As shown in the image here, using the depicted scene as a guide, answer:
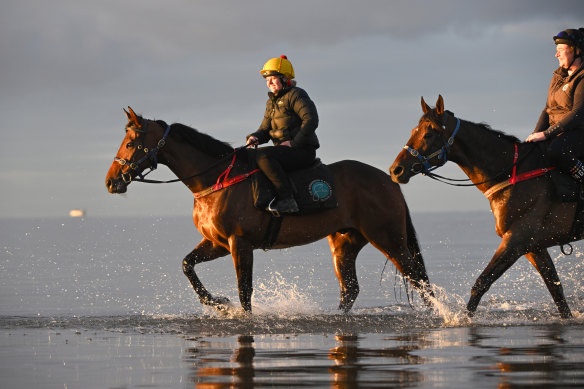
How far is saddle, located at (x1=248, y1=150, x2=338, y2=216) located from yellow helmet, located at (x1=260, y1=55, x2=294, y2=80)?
1019mm

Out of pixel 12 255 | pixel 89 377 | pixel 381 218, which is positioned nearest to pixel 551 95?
pixel 381 218

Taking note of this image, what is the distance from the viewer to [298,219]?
41.3 feet

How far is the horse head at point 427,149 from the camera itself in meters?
11.4

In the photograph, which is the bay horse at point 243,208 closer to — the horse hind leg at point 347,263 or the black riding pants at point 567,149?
the horse hind leg at point 347,263

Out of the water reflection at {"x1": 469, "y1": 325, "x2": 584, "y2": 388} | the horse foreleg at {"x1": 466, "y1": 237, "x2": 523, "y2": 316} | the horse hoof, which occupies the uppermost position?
the horse foreleg at {"x1": 466, "y1": 237, "x2": 523, "y2": 316}

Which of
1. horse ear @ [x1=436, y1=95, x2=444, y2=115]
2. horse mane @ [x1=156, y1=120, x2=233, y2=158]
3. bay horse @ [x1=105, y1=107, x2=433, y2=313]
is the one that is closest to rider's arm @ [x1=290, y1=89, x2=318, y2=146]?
bay horse @ [x1=105, y1=107, x2=433, y2=313]

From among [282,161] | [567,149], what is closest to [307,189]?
[282,161]

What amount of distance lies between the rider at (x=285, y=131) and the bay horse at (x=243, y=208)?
0.36 metres

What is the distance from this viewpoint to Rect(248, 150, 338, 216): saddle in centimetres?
1229

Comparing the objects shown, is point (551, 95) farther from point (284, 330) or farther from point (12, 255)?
point (12, 255)

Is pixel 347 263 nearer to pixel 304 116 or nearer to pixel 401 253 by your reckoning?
pixel 401 253

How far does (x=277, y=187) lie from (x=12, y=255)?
814 inches

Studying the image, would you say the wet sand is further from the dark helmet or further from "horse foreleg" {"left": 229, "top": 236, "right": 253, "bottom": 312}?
the dark helmet

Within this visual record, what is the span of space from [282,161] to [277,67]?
1.14 m
